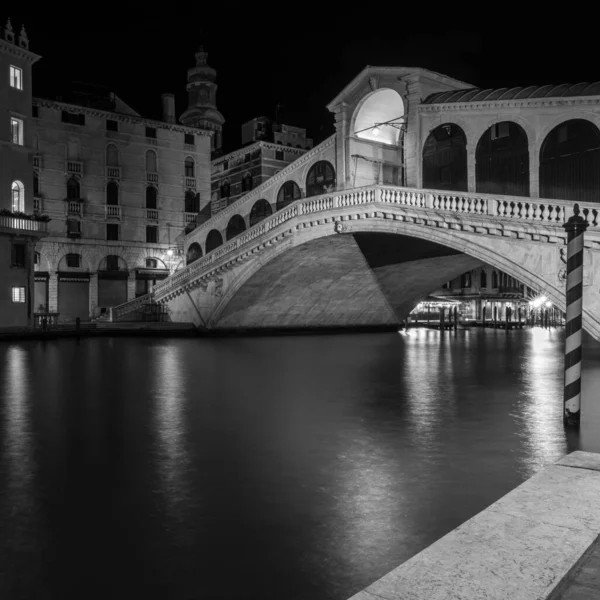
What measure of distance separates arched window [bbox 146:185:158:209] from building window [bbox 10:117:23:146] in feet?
38.3

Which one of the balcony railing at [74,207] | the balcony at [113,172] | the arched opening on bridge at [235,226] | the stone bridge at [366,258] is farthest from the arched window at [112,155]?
the stone bridge at [366,258]

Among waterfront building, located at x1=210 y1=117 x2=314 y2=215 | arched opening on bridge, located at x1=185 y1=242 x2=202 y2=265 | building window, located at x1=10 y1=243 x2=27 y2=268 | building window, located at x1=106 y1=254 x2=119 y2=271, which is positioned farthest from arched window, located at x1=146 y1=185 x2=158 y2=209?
building window, located at x1=10 y1=243 x2=27 y2=268

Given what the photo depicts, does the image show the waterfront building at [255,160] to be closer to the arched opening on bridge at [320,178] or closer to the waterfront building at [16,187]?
the arched opening on bridge at [320,178]

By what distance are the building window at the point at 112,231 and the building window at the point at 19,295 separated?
11.2 metres

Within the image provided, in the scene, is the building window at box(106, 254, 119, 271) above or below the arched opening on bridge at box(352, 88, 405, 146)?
below

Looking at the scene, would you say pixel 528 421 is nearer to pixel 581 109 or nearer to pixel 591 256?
pixel 591 256

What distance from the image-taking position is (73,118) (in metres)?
38.4

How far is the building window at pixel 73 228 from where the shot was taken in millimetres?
38406

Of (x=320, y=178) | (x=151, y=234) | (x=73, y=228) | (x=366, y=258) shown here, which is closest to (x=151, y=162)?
(x=151, y=234)

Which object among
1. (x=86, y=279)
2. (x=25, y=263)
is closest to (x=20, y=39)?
(x=25, y=263)

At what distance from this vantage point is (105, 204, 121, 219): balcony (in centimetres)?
3972

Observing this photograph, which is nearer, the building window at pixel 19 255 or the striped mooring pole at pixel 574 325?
the striped mooring pole at pixel 574 325

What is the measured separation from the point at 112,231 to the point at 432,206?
82.4 feet

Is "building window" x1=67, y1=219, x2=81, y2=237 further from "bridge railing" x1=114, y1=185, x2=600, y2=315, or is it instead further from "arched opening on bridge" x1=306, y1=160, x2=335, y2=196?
"arched opening on bridge" x1=306, y1=160, x2=335, y2=196
